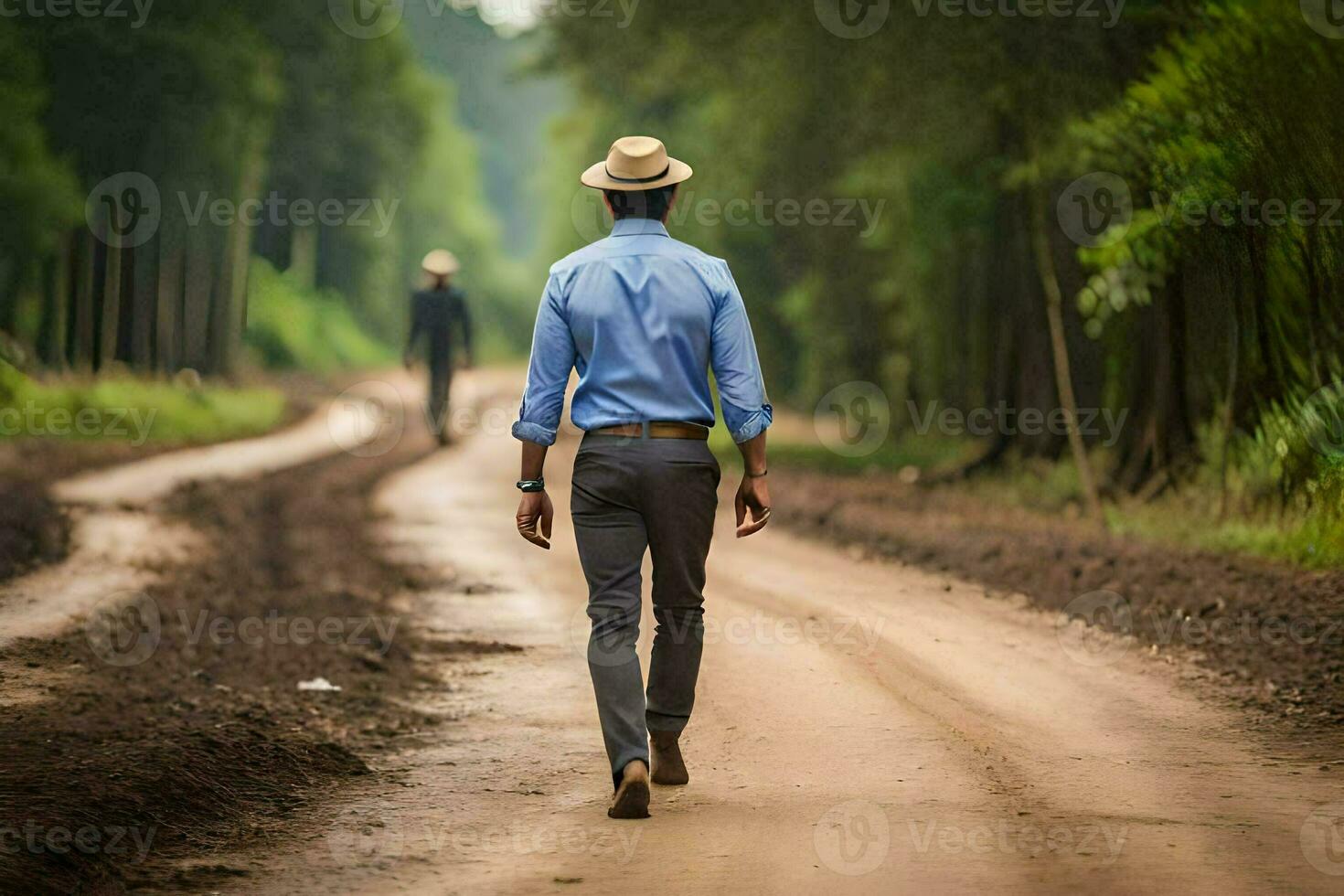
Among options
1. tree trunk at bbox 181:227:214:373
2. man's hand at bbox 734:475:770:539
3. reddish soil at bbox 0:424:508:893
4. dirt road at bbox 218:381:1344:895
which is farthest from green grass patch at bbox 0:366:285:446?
man's hand at bbox 734:475:770:539

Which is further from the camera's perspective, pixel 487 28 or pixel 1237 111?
pixel 487 28

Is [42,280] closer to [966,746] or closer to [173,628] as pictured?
[173,628]

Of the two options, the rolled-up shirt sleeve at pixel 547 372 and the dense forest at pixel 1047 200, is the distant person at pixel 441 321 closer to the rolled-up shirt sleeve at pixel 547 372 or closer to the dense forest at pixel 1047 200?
the dense forest at pixel 1047 200

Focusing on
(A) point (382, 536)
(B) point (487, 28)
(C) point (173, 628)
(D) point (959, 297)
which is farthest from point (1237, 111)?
(B) point (487, 28)

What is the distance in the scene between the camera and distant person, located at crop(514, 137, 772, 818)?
19.2ft

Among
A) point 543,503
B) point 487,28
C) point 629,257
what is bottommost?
point 543,503

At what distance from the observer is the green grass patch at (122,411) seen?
2197cm

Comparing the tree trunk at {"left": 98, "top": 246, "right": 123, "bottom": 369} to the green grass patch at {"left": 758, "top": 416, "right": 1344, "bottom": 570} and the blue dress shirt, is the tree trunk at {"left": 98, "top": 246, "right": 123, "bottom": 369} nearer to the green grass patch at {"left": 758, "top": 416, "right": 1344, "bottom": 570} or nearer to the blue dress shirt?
the green grass patch at {"left": 758, "top": 416, "right": 1344, "bottom": 570}

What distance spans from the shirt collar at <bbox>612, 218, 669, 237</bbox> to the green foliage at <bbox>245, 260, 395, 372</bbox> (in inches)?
1273

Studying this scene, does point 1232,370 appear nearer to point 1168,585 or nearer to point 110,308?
point 1168,585

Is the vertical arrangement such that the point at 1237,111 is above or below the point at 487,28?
below

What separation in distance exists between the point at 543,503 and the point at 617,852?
1374 mm

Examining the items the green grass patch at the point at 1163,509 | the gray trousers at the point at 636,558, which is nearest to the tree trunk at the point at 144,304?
the green grass patch at the point at 1163,509

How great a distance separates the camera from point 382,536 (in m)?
14.8
